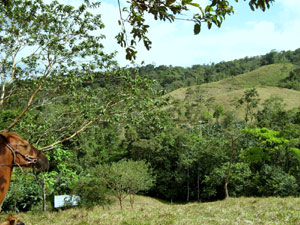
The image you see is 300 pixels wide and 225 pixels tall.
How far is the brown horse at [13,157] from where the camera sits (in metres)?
2.00

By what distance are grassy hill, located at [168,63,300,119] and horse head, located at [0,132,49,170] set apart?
272 ft

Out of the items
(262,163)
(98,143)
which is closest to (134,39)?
(262,163)

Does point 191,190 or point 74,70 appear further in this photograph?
point 191,190

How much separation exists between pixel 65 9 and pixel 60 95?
107 inches

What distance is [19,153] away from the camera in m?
2.12

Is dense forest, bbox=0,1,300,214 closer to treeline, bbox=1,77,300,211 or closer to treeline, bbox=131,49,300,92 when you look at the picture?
treeline, bbox=1,77,300,211

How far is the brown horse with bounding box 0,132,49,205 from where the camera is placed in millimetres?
2004

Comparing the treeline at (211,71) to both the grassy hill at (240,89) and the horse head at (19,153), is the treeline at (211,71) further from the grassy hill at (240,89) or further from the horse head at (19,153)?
the horse head at (19,153)

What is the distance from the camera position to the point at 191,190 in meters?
38.2

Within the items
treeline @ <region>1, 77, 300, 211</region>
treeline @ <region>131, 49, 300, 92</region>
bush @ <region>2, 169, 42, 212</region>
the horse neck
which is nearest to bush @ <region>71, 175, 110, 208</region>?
treeline @ <region>1, 77, 300, 211</region>

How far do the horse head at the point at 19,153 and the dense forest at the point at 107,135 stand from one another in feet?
11.8

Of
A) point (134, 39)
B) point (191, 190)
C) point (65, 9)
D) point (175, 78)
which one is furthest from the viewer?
point (175, 78)

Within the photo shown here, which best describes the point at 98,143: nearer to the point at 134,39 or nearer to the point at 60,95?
the point at 60,95

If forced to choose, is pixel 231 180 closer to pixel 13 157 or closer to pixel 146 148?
A: pixel 146 148
